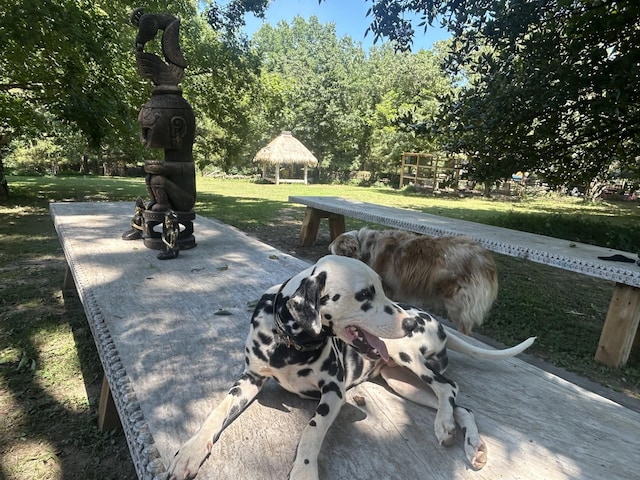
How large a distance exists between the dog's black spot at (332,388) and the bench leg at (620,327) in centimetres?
313

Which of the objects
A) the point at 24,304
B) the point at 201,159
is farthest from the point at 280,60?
the point at 24,304

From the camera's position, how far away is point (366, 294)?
51.8 inches

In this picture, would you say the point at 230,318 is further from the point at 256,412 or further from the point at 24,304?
the point at 24,304

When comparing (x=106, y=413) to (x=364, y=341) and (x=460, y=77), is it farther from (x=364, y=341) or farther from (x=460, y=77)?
(x=460, y=77)

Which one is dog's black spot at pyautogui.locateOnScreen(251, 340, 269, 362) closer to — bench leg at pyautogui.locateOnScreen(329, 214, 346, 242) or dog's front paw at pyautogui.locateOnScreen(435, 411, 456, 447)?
dog's front paw at pyautogui.locateOnScreen(435, 411, 456, 447)

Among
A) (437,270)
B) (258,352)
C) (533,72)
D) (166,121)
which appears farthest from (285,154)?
(258,352)

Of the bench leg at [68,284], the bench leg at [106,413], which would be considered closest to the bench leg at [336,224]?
the bench leg at [68,284]

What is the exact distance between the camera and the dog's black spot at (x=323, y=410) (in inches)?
52.2

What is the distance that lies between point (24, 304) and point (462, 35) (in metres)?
6.83

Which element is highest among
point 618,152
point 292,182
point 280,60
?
point 280,60

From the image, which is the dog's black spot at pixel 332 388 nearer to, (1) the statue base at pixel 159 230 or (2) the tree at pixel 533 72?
(1) the statue base at pixel 159 230

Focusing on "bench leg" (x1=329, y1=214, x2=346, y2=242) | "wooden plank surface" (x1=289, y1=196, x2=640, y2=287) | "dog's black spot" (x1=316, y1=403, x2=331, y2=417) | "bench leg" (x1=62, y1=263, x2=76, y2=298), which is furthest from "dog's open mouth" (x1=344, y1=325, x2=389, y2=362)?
"bench leg" (x1=329, y1=214, x2=346, y2=242)

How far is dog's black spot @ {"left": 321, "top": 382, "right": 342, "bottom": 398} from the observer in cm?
140

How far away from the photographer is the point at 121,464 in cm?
210
